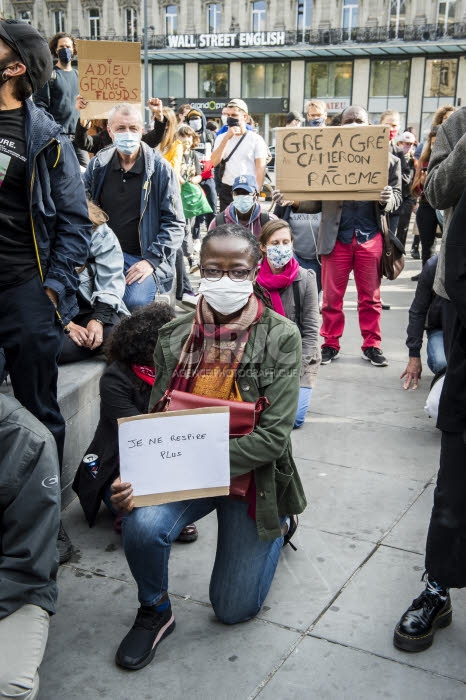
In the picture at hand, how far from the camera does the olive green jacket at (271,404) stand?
272 cm

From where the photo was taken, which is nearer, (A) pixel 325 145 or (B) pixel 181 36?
(A) pixel 325 145

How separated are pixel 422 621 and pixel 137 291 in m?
2.70

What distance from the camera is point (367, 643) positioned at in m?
2.76

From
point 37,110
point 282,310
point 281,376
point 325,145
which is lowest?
point 282,310

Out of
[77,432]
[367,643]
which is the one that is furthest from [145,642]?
[77,432]

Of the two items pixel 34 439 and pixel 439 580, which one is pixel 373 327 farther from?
pixel 34 439

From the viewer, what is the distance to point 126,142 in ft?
15.6

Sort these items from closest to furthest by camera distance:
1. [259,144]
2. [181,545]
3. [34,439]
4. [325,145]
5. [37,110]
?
[34,439] → [37,110] → [181,545] → [325,145] → [259,144]

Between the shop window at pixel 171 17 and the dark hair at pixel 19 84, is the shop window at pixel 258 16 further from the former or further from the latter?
the dark hair at pixel 19 84

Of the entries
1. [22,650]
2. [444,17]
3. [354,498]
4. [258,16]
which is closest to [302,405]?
[354,498]

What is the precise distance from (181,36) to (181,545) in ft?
161

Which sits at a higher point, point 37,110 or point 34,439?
point 37,110

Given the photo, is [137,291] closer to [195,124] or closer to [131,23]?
[195,124]

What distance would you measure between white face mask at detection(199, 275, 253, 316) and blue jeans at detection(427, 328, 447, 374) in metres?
2.49
